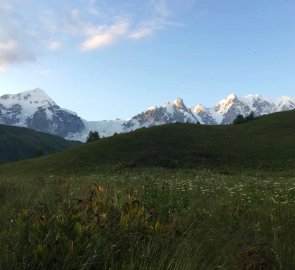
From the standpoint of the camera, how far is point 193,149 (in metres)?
69.7

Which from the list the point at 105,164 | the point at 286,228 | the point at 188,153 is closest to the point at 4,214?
the point at 286,228

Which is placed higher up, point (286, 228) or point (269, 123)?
point (269, 123)

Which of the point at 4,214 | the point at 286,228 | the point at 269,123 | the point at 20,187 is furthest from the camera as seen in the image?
the point at 269,123

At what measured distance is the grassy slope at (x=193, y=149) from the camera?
61500 millimetres

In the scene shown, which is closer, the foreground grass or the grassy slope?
the foreground grass

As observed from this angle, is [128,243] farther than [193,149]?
No

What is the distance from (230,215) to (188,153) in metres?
58.0

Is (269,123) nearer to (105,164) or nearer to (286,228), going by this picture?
(105,164)

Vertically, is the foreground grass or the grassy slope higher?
the grassy slope

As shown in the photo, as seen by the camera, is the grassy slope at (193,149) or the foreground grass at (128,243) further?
the grassy slope at (193,149)

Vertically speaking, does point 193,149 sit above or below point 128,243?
above

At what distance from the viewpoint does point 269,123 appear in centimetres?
8512

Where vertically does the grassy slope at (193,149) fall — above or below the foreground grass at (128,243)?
above

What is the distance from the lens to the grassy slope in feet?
202
